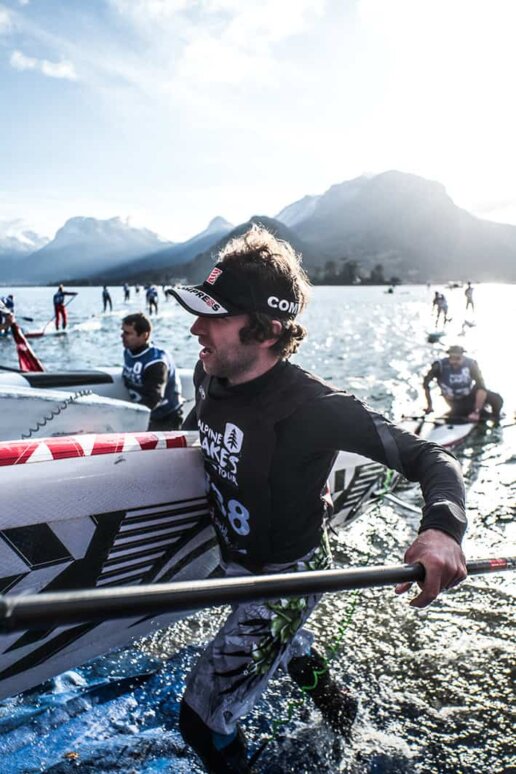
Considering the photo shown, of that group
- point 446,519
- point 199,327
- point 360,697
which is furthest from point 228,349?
point 360,697

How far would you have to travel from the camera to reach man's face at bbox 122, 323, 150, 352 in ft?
21.8

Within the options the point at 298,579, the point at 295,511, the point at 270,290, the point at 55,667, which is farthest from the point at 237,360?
the point at 55,667

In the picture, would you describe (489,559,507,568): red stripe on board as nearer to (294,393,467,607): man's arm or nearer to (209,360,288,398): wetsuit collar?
(294,393,467,607): man's arm

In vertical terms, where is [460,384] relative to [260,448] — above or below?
below

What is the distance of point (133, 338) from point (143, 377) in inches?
21.1

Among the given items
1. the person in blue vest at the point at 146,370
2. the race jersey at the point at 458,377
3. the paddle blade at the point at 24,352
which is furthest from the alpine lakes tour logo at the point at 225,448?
the race jersey at the point at 458,377

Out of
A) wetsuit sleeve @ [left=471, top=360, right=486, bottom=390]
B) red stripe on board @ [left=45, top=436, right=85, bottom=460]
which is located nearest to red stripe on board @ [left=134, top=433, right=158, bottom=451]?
red stripe on board @ [left=45, top=436, right=85, bottom=460]

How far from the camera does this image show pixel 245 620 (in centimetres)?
243

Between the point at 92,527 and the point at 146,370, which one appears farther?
the point at 146,370

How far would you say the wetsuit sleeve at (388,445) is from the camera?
1.99 meters

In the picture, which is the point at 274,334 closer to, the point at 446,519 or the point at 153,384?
the point at 446,519

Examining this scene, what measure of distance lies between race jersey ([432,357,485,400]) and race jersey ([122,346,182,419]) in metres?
5.75

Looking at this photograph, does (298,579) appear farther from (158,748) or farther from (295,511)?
(158,748)

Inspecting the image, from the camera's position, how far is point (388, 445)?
2.17 metres
